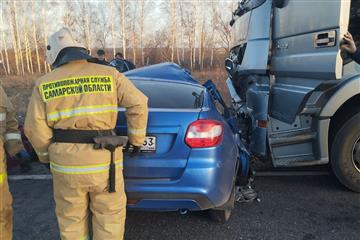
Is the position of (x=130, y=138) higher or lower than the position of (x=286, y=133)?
higher

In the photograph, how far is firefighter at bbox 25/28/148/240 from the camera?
236cm

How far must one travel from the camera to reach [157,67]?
175 inches

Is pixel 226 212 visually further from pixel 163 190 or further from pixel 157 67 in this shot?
pixel 157 67

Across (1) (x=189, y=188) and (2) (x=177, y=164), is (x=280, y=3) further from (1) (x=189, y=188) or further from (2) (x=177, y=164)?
(1) (x=189, y=188)

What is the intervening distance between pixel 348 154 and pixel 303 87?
922mm

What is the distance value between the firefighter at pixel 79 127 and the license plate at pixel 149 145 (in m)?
0.27

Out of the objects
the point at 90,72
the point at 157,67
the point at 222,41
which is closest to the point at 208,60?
the point at 222,41

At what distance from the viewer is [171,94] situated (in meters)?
3.26


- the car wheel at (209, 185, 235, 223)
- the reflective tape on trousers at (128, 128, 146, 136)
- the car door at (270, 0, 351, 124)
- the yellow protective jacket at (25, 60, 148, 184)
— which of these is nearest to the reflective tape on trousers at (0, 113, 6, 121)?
the yellow protective jacket at (25, 60, 148, 184)

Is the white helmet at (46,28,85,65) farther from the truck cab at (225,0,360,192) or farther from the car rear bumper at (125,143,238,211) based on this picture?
the truck cab at (225,0,360,192)

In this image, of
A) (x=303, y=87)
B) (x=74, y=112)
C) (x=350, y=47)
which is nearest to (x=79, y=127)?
(x=74, y=112)

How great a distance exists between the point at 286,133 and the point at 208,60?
2961 centimetres

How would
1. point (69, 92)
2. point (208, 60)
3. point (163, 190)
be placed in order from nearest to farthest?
point (69, 92) → point (163, 190) → point (208, 60)

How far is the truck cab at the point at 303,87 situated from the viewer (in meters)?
3.29
